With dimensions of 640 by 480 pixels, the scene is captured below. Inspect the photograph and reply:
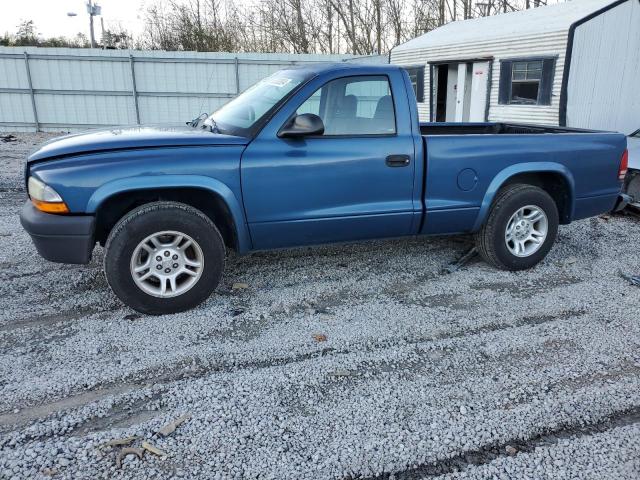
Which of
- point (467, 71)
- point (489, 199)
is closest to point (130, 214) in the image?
point (489, 199)

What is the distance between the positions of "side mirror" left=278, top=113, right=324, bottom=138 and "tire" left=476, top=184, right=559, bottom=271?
1.90 m

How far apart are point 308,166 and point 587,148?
2716 mm

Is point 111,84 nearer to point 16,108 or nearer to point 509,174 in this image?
point 16,108

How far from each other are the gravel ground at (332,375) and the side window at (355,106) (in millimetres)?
1343

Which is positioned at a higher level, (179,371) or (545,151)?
(545,151)

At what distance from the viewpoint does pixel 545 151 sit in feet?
15.2

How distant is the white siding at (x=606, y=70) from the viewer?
11.1 m

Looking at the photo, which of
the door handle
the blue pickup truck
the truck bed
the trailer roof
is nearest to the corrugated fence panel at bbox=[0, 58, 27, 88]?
the trailer roof

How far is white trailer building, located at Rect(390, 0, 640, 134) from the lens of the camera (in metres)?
11.1

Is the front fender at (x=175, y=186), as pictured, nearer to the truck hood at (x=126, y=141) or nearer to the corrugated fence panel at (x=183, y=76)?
the truck hood at (x=126, y=141)

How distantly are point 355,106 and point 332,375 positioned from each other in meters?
2.23

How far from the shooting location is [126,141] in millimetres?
3658

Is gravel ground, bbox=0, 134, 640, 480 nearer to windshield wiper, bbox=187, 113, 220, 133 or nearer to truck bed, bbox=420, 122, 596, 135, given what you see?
windshield wiper, bbox=187, 113, 220, 133

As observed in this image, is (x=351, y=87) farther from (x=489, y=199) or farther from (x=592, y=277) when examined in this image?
(x=592, y=277)
